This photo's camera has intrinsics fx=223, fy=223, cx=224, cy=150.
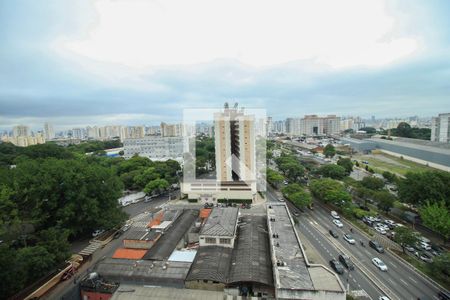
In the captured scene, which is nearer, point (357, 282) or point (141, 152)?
point (357, 282)

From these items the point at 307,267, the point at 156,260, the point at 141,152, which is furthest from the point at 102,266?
the point at 141,152

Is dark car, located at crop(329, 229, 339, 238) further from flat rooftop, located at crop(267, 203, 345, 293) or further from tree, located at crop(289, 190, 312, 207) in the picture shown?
flat rooftop, located at crop(267, 203, 345, 293)

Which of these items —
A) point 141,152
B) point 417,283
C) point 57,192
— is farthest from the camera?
point 141,152

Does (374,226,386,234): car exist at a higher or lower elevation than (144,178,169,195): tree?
lower

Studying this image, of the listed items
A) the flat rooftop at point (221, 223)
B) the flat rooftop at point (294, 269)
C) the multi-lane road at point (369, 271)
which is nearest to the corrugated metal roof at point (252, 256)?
the flat rooftop at point (294, 269)

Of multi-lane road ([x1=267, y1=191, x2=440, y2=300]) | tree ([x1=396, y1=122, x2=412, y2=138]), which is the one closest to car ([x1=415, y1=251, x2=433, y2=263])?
multi-lane road ([x1=267, y1=191, x2=440, y2=300])

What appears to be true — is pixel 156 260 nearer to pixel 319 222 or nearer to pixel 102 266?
pixel 102 266

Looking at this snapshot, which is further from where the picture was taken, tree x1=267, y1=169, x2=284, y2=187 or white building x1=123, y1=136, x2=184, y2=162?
white building x1=123, y1=136, x2=184, y2=162
